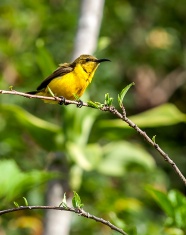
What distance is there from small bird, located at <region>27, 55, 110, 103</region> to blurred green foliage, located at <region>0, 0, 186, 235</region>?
0.35 metres

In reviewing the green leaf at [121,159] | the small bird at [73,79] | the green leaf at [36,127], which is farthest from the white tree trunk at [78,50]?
the small bird at [73,79]

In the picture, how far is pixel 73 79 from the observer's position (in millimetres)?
2428

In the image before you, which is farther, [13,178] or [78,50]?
[78,50]

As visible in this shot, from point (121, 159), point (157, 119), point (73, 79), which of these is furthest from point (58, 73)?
point (121, 159)

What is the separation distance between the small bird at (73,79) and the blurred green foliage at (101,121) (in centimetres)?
35

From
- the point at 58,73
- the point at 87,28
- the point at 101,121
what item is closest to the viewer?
the point at 58,73

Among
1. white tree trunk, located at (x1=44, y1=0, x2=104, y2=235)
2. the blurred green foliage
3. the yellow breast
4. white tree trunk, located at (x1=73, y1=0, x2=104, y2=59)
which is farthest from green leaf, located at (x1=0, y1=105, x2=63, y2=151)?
the yellow breast

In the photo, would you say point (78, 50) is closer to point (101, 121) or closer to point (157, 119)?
point (101, 121)

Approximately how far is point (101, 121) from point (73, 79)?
899 mm

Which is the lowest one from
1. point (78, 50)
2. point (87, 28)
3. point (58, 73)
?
point (58, 73)

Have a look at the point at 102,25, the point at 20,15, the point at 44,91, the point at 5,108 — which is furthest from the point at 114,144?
the point at 102,25

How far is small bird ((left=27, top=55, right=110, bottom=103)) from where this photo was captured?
2393 mm

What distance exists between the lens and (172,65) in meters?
6.29

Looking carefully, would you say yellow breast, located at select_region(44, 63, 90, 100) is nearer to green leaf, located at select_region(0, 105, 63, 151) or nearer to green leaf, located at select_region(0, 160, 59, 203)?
green leaf, located at select_region(0, 160, 59, 203)
